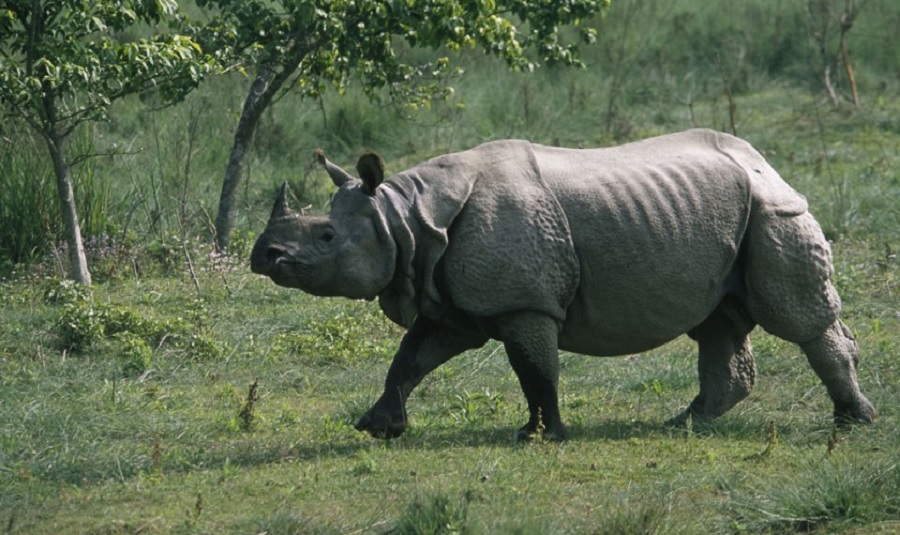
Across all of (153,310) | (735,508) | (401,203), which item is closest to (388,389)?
(401,203)

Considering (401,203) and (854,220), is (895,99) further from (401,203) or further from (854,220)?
(401,203)

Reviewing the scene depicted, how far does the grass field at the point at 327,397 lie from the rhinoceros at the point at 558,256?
46 centimetres

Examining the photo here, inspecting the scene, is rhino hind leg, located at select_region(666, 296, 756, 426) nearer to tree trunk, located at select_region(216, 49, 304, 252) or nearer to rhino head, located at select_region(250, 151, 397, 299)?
rhino head, located at select_region(250, 151, 397, 299)

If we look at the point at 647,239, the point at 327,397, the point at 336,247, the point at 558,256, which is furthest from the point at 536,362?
the point at 327,397

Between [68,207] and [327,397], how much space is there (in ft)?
9.43

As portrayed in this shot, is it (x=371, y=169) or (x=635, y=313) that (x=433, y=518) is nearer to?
(x=371, y=169)

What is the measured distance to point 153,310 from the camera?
36.6 feet

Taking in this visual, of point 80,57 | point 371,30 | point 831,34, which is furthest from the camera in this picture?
point 831,34

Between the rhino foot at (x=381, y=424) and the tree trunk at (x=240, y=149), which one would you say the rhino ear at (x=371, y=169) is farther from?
the tree trunk at (x=240, y=149)

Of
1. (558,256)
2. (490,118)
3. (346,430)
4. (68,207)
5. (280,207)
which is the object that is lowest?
(490,118)

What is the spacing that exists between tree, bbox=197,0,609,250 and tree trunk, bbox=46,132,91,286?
5.12ft

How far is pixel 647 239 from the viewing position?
7906 mm

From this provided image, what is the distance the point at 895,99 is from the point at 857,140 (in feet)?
7.33

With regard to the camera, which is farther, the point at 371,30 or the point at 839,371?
the point at 371,30
